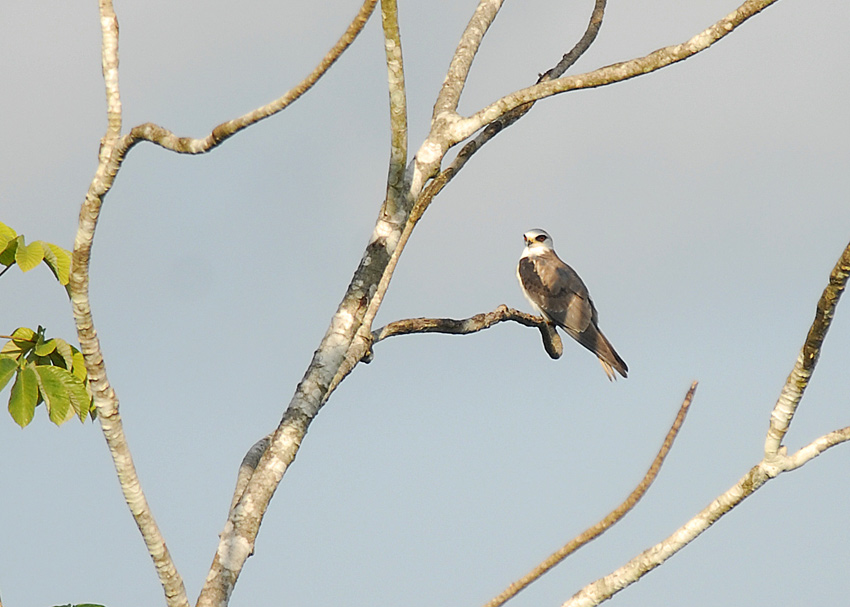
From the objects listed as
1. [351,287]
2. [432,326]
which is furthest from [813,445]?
[432,326]

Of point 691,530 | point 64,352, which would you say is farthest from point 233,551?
point 691,530

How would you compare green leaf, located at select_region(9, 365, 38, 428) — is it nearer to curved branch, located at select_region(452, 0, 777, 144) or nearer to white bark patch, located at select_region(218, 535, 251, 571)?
white bark patch, located at select_region(218, 535, 251, 571)

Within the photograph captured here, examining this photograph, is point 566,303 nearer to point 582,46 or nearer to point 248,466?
point 582,46

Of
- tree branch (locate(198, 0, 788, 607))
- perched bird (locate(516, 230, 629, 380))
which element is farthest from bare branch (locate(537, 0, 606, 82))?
perched bird (locate(516, 230, 629, 380))

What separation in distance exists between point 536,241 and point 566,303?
6.84ft

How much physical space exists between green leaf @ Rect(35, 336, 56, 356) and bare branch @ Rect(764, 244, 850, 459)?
3391 millimetres

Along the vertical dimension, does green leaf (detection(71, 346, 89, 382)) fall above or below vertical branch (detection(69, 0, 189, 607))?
above

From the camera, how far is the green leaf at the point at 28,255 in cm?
526

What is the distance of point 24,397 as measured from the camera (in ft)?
16.9

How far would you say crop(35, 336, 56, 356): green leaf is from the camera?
5.26 meters

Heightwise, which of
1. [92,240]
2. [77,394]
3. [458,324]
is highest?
[458,324]

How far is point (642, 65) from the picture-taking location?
5191mm

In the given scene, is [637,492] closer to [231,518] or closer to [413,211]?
[231,518]

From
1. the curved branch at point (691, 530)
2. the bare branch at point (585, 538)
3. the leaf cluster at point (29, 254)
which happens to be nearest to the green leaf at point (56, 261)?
the leaf cluster at point (29, 254)
